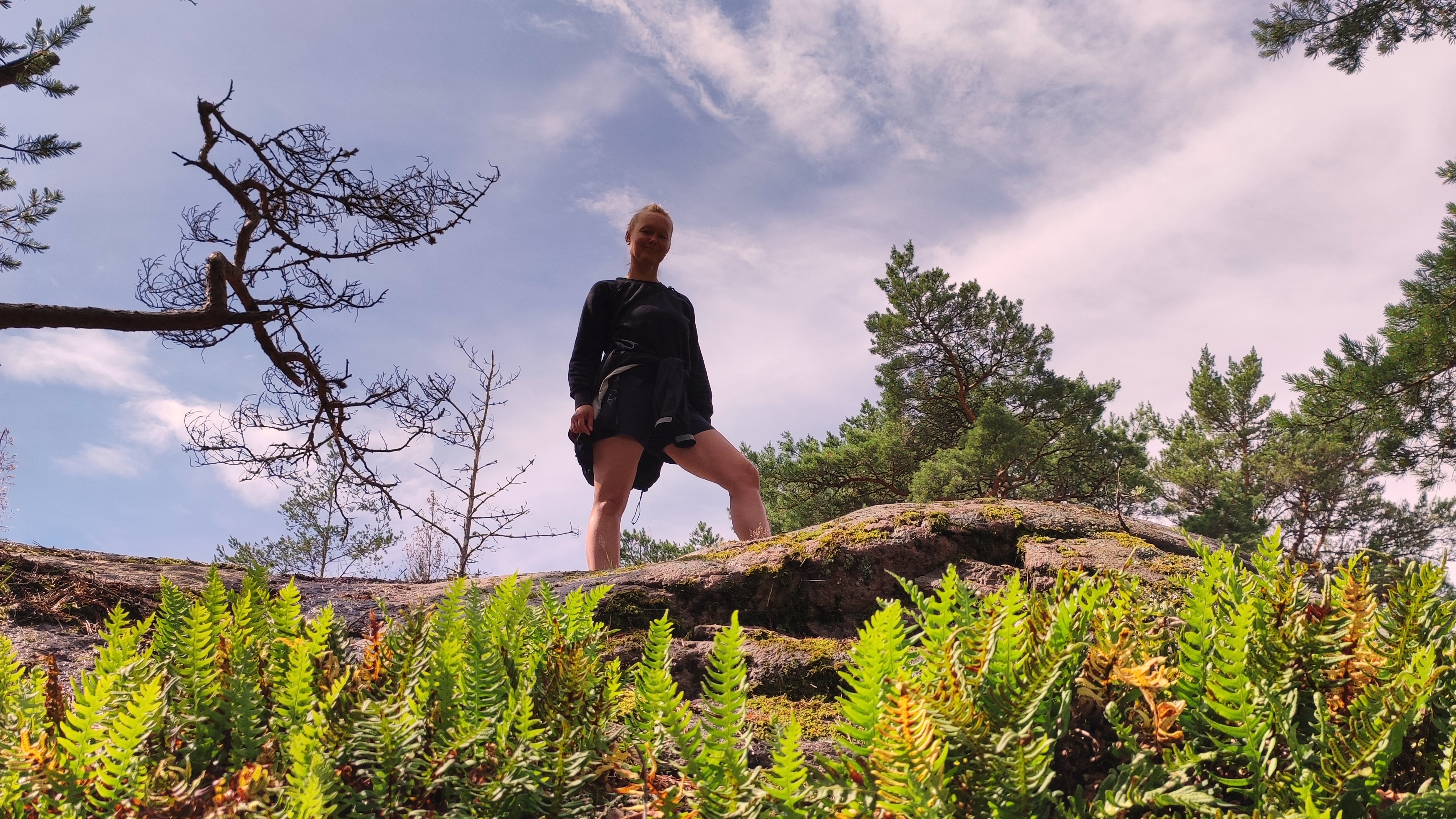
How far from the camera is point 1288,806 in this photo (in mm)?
818

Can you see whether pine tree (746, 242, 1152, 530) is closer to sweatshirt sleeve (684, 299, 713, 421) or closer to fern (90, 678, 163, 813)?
sweatshirt sleeve (684, 299, 713, 421)

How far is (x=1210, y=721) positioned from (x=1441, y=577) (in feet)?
1.39

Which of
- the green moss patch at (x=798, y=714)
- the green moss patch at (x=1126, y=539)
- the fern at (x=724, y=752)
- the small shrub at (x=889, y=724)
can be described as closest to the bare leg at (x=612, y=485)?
the green moss patch at (x=1126, y=539)

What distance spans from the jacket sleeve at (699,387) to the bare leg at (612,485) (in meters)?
0.59

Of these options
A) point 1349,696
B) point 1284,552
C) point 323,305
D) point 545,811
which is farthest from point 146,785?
point 323,305

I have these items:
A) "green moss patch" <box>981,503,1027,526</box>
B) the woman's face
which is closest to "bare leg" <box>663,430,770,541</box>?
the woman's face

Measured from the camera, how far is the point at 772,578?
2684mm

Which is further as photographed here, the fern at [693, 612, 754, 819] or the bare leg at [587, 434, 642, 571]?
the bare leg at [587, 434, 642, 571]

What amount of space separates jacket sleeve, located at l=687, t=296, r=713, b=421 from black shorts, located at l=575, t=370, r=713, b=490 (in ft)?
0.73

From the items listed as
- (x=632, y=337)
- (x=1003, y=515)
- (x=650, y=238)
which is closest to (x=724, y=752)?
(x=1003, y=515)

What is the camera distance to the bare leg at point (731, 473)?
4.78 metres

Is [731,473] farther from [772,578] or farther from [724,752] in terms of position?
[724,752]

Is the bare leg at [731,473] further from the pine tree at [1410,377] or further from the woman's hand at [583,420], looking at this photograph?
the pine tree at [1410,377]

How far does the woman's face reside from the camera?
18.1 feet
